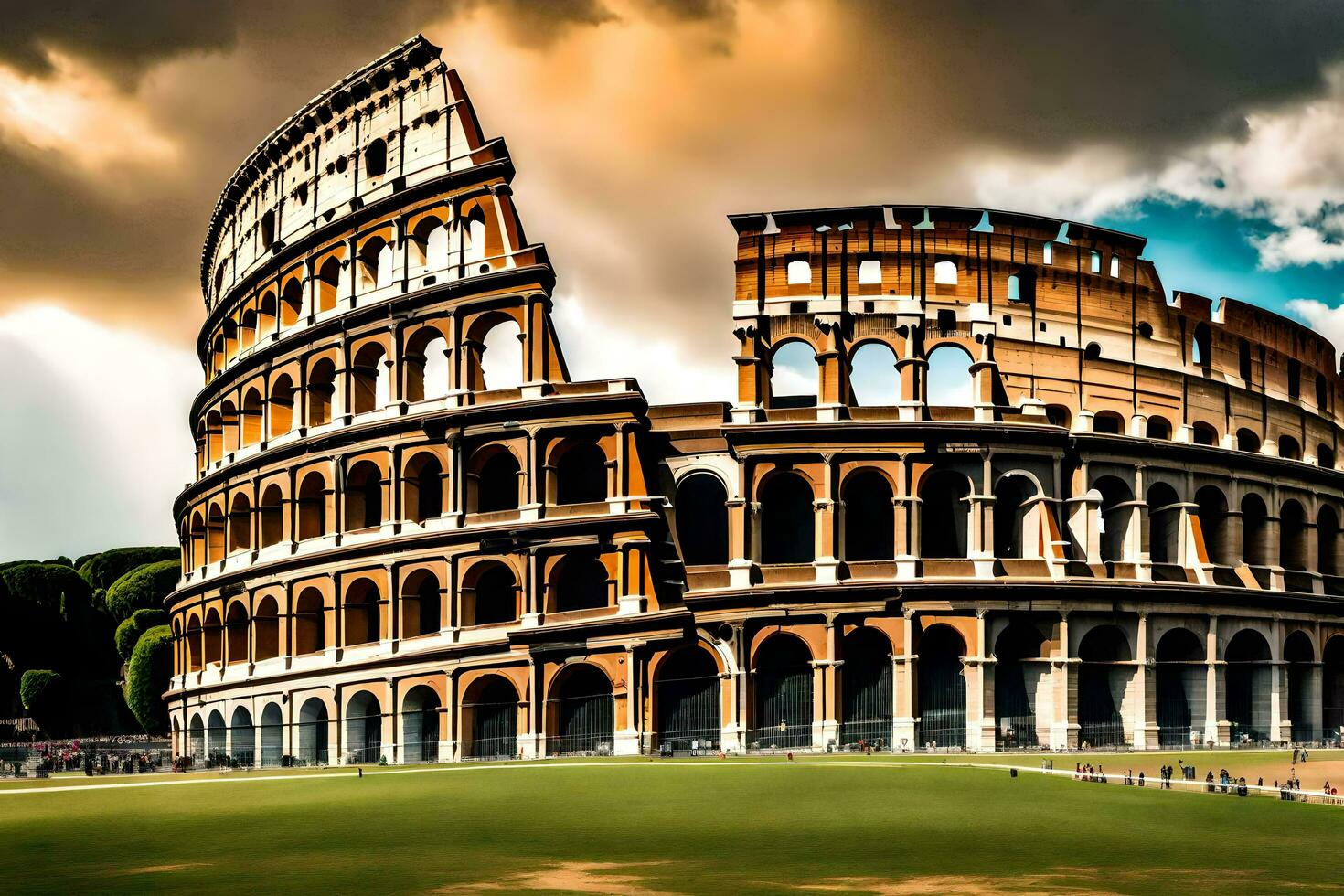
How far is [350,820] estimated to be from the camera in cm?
2514

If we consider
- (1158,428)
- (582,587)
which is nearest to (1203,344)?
(1158,428)

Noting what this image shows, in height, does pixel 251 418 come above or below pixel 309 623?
above

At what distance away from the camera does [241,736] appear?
171 feet

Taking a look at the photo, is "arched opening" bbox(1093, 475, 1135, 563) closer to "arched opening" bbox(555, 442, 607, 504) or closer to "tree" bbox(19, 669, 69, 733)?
"arched opening" bbox(555, 442, 607, 504)

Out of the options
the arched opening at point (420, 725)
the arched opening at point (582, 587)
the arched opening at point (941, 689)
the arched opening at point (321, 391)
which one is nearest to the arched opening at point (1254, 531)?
the arched opening at point (941, 689)

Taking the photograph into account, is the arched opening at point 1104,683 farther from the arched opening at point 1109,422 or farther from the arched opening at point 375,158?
the arched opening at point 375,158

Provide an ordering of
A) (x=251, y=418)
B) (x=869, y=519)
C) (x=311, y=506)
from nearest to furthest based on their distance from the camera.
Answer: (x=869, y=519), (x=311, y=506), (x=251, y=418)

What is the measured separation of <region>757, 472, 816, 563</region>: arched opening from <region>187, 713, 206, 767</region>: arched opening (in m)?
24.0

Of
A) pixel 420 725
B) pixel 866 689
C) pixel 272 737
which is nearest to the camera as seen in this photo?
pixel 866 689

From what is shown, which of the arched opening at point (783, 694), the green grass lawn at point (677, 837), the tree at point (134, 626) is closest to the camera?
the green grass lawn at point (677, 837)

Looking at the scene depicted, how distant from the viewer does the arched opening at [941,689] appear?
44031 mm

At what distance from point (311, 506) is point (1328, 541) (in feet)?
130

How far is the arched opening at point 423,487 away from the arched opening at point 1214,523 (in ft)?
88.8

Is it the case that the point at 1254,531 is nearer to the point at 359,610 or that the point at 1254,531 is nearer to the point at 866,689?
the point at 866,689
